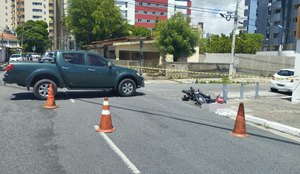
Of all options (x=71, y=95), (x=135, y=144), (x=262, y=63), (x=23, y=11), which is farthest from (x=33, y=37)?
(x=135, y=144)

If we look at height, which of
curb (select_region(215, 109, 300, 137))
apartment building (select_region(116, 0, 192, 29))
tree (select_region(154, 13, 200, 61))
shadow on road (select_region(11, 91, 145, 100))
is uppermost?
apartment building (select_region(116, 0, 192, 29))

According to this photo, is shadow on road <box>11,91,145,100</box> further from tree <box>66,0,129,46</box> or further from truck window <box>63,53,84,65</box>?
tree <box>66,0,129,46</box>

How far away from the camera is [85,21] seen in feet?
140

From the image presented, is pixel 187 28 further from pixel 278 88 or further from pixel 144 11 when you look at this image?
pixel 144 11

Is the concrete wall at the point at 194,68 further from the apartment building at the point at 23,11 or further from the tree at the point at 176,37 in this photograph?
the apartment building at the point at 23,11

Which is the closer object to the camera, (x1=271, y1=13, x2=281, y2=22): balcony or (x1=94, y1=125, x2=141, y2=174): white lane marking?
(x1=94, y1=125, x2=141, y2=174): white lane marking

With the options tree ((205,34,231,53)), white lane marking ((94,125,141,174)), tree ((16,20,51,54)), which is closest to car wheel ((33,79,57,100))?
white lane marking ((94,125,141,174))

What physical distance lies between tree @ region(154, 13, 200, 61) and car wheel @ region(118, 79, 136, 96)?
13.5 metres

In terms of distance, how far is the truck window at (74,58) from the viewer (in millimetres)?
11414

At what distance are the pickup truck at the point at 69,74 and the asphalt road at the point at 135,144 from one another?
156 centimetres

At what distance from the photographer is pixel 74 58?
37.9ft

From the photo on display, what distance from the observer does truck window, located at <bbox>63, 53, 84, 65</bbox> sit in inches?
449

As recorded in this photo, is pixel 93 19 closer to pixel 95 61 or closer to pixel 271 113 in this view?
pixel 95 61

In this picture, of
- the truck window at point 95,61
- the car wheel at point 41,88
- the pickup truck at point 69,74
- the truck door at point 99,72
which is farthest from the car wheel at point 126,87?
the car wheel at point 41,88
